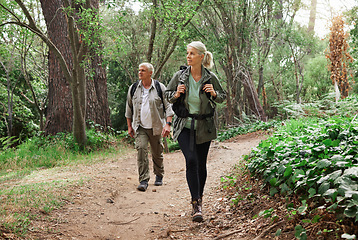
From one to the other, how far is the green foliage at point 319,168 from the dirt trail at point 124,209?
2.81ft

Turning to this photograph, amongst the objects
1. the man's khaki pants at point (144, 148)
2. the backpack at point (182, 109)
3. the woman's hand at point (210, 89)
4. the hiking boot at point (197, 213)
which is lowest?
the hiking boot at point (197, 213)

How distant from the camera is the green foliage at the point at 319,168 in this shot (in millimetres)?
2684

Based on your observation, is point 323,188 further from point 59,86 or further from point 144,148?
point 59,86

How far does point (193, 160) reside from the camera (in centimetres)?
420

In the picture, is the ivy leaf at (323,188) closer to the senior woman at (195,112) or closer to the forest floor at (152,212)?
the forest floor at (152,212)

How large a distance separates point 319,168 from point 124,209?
9.96 ft

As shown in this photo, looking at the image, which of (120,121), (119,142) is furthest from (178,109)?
(120,121)

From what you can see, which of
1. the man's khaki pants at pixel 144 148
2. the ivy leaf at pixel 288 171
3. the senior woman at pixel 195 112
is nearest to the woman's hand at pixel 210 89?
the senior woman at pixel 195 112

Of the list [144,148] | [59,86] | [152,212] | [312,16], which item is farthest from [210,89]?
[312,16]

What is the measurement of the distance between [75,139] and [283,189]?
24.9 ft

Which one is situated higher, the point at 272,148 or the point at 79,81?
the point at 79,81

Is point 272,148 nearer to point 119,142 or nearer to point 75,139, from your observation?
point 75,139

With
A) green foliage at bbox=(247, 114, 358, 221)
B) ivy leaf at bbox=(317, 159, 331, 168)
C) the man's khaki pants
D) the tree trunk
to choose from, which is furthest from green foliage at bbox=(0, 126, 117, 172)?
the tree trunk

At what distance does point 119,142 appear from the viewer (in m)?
12.0
